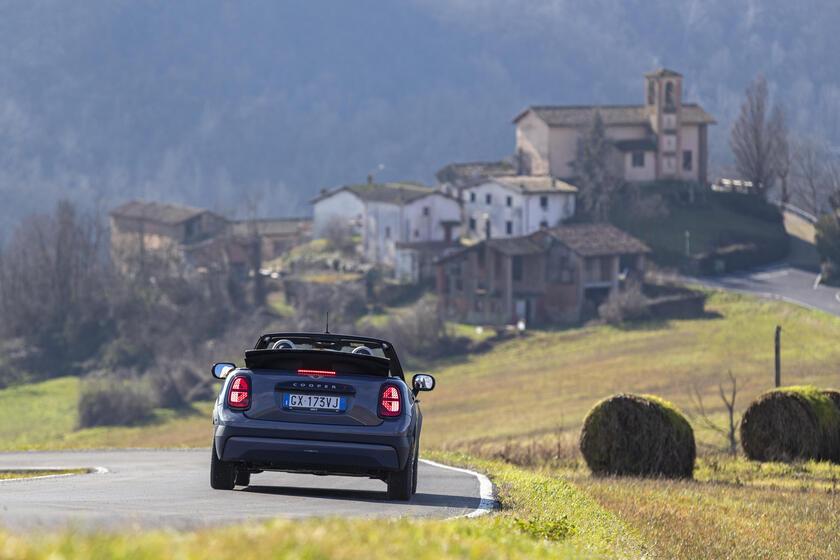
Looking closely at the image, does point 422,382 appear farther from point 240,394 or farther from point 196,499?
point 196,499

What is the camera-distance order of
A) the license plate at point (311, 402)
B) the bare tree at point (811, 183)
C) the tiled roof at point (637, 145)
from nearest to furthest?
the license plate at point (311, 402) → the tiled roof at point (637, 145) → the bare tree at point (811, 183)

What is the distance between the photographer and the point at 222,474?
472 inches

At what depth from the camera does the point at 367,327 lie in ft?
303

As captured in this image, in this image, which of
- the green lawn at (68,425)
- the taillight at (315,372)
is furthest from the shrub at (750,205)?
the taillight at (315,372)

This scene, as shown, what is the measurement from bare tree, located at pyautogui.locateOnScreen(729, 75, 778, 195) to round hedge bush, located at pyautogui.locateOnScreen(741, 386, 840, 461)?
95287 mm

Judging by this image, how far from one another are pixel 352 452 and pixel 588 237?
8543 cm

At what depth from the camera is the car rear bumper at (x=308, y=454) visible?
36.8 feet

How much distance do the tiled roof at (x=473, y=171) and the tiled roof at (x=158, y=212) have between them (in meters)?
23.7

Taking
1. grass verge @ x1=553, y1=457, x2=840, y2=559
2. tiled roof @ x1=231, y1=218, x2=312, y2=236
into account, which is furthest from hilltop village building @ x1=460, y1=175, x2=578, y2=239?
grass verge @ x1=553, y1=457, x2=840, y2=559

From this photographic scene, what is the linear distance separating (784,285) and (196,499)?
278ft

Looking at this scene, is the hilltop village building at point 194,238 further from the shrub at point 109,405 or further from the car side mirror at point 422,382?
the car side mirror at point 422,382

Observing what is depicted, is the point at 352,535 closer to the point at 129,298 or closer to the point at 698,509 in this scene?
the point at 698,509

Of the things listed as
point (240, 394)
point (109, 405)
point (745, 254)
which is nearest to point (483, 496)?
point (240, 394)

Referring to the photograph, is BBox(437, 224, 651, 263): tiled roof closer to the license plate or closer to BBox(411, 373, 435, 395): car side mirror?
BBox(411, 373, 435, 395): car side mirror
